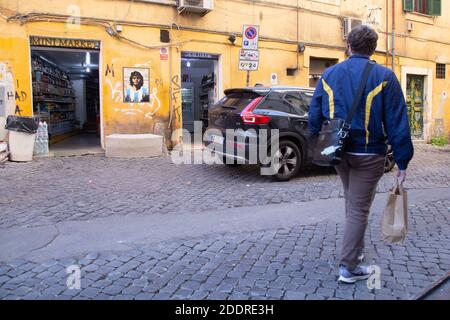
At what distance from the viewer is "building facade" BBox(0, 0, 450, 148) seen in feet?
33.9

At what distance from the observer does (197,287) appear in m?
3.60

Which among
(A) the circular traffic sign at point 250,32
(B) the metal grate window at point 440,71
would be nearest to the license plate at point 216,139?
(A) the circular traffic sign at point 250,32

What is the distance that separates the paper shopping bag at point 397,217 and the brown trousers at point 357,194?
18 centimetres

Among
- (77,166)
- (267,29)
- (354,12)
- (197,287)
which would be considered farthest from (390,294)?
(354,12)

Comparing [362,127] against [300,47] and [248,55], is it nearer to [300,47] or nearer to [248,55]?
[248,55]

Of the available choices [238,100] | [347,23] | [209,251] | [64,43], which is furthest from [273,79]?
[209,251]

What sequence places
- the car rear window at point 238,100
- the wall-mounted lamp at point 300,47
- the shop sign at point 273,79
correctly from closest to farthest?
the car rear window at point 238,100
the shop sign at point 273,79
the wall-mounted lamp at point 300,47

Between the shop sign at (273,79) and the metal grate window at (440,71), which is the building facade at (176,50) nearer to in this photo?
the shop sign at (273,79)

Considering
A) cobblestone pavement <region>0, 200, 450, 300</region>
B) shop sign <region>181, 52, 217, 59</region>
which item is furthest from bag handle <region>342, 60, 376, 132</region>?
shop sign <region>181, 52, 217, 59</region>

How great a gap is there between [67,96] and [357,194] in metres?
15.9

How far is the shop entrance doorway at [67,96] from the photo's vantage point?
12.4 metres

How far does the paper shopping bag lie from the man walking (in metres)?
0.16

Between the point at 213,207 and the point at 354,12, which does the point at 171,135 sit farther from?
the point at 354,12

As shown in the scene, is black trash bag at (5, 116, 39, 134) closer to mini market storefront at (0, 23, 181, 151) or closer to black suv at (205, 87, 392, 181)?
mini market storefront at (0, 23, 181, 151)
